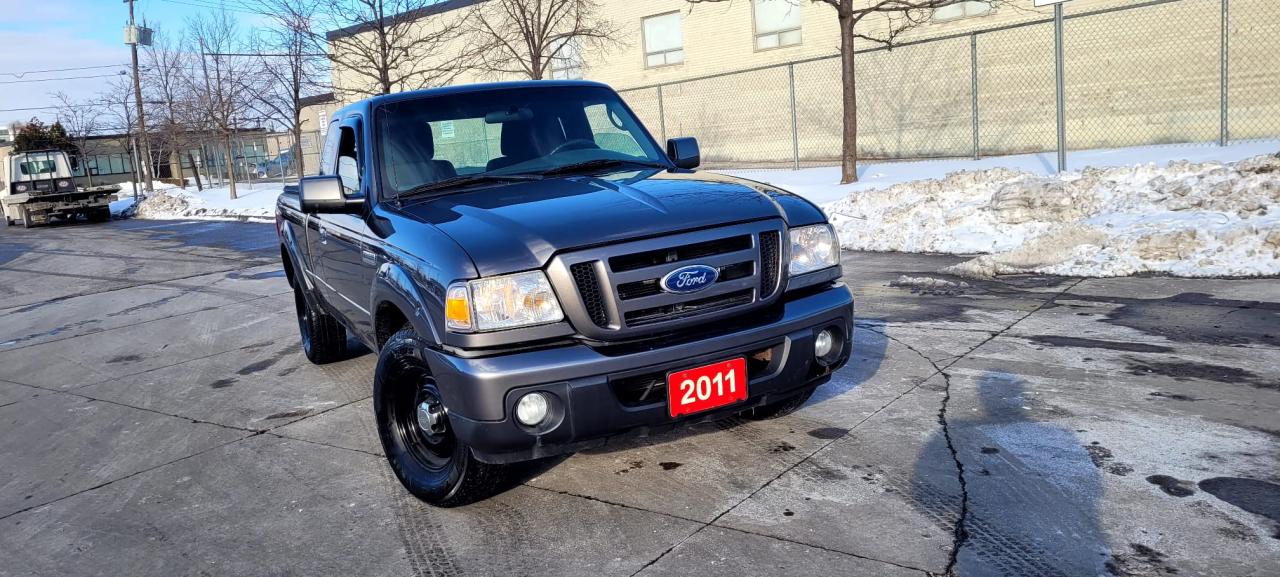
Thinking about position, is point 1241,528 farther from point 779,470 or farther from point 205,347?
point 205,347

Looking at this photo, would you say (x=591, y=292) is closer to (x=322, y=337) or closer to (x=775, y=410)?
(x=775, y=410)

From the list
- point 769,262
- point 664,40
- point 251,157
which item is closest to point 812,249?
point 769,262

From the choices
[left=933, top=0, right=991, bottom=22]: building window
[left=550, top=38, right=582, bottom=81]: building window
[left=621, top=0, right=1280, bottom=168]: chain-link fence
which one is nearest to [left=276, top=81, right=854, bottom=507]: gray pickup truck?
[left=621, top=0, right=1280, bottom=168]: chain-link fence

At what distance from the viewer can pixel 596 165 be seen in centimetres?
493

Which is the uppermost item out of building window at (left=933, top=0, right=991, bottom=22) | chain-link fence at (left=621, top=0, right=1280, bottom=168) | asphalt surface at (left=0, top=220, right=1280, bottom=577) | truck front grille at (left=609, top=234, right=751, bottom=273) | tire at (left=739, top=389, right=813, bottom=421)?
building window at (left=933, top=0, right=991, bottom=22)

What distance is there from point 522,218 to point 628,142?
1616 millimetres

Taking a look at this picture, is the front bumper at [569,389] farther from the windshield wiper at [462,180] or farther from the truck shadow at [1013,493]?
the windshield wiper at [462,180]

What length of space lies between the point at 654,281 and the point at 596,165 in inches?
Answer: 57.0

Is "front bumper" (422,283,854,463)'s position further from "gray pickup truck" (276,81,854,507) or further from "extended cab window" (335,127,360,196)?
"extended cab window" (335,127,360,196)

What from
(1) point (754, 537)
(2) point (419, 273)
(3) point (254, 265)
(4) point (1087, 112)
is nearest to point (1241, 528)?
(1) point (754, 537)

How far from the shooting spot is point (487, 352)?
3547 millimetres

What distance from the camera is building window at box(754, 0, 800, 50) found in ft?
81.5

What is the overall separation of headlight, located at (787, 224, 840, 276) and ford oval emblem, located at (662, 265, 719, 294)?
1.61 ft

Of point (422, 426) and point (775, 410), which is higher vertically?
point (422, 426)
